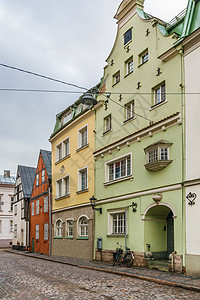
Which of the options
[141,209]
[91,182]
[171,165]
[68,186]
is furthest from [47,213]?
[171,165]

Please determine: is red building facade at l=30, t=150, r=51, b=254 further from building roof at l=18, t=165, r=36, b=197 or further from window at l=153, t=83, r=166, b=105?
window at l=153, t=83, r=166, b=105

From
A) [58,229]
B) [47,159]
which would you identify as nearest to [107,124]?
[58,229]

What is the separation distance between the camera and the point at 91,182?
72.3 ft

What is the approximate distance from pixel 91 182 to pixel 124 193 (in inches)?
163

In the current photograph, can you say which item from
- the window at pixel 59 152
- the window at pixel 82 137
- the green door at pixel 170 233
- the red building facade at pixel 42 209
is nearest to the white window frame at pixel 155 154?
the green door at pixel 170 233

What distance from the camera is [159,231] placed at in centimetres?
1683

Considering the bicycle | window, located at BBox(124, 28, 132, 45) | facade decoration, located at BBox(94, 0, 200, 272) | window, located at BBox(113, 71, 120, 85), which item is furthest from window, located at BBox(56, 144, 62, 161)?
the bicycle

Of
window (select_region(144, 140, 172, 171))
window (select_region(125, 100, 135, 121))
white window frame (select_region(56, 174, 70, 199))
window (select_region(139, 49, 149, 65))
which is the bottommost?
white window frame (select_region(56, 174, 70, 199))

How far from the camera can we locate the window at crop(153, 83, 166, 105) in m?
16.5

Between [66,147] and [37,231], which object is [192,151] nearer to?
[66,147]

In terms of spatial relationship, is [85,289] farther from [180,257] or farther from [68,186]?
[68,186]

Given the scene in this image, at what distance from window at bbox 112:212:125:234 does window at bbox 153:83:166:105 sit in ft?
20.3

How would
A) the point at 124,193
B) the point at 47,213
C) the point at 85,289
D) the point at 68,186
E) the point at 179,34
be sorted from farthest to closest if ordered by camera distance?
the point at 47,213 → the point at 68,186 → the point at 124,193 → the point at 179,34 → the point at 85,289

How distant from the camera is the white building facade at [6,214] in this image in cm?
4916
